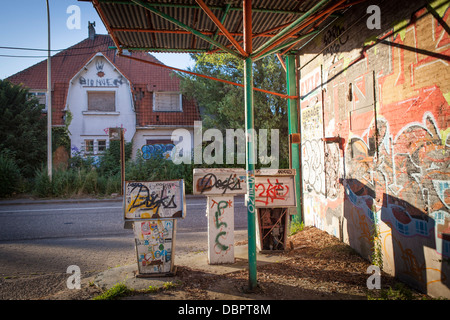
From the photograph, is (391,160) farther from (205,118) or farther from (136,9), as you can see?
(205,118)

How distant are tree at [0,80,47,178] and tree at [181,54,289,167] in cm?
887

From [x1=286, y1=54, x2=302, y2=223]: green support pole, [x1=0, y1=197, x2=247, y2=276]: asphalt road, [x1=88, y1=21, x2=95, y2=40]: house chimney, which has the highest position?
[x1=88, y1=21, x2=95, y2=40]: house chimney

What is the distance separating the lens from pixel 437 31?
135 inches

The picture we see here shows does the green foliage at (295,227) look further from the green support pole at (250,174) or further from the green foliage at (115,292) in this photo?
the green foliage at (115,292)

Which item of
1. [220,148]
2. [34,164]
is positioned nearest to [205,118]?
[220,148]

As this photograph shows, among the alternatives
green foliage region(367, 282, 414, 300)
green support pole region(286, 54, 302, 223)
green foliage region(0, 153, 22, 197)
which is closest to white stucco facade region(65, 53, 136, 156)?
green foliage region(0, 153, 22, 197)

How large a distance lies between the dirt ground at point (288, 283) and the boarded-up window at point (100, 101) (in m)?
16.9

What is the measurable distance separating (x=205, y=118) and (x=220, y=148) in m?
1.92

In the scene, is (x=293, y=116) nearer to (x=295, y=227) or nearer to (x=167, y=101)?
(x=295, y=227)

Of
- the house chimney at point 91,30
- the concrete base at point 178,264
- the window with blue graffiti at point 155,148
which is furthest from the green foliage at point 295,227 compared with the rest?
the house chimney at point 91,30

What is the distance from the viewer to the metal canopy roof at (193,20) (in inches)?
209

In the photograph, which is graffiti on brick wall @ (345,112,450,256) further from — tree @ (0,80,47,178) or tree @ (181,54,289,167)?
tree @ (0,80,47,178)

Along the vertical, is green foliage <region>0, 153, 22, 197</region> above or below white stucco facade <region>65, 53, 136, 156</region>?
below

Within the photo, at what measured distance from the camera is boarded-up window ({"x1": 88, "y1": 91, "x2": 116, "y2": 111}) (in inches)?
783
